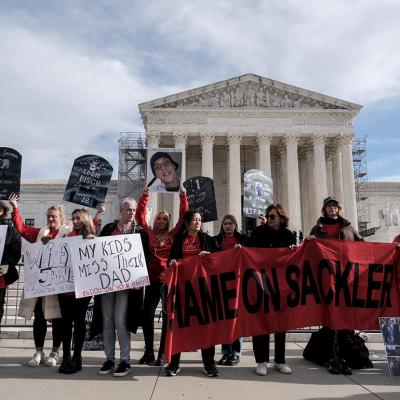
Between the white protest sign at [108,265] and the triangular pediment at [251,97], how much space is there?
1417 inches

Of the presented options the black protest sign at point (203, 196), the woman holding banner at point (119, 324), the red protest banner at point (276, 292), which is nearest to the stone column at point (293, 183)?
the black protest sign at point (203, 196)

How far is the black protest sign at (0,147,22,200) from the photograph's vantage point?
1004 cm

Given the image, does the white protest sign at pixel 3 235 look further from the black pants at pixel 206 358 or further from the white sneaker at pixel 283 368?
the white sneaker at pixel 283 368

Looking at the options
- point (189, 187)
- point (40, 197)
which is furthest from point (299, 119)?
point (40, 197)

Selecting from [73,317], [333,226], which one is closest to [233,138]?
[333,226]

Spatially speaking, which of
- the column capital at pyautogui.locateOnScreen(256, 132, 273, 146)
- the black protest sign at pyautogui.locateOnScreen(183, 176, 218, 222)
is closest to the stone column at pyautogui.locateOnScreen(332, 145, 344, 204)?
the column capital at pyautogui.locateOnScreen(256, 132, 273, 146)

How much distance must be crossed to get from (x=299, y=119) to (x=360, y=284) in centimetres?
3676

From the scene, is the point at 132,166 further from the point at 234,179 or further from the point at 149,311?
the point at 149,311

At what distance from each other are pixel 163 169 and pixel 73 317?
5181mm

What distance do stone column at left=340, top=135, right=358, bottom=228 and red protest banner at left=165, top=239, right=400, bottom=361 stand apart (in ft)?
110

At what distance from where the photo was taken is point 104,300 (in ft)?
20.0

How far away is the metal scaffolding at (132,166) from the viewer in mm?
41688

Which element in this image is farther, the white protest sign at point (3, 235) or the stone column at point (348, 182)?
the stone column at point (348, 182)

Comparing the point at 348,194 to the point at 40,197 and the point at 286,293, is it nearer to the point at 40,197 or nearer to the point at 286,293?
the point at 286,293
